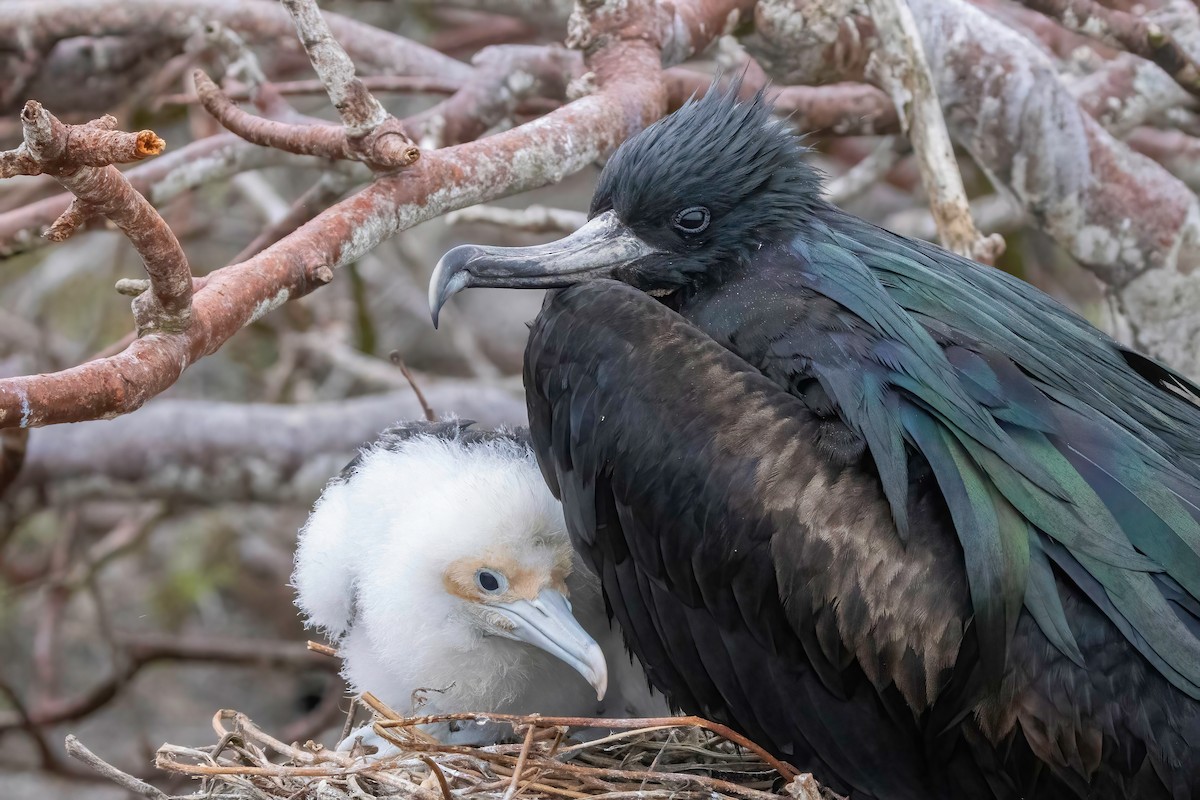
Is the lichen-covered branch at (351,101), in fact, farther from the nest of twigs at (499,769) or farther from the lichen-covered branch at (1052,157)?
the lichen-covered branch at (1052,157)

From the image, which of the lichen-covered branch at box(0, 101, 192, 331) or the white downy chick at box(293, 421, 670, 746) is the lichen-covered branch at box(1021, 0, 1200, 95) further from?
the lichen-covered branch at box(0, 101, 192, 331)

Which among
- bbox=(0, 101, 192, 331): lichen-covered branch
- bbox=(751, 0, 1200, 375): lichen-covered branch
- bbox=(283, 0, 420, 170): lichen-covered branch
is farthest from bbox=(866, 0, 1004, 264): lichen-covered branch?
bbox=(0, 101, 192, 331): lichen-covered branch

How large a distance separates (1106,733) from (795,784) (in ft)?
1.35

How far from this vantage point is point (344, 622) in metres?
2.76

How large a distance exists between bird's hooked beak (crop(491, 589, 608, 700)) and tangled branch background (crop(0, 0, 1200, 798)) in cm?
64

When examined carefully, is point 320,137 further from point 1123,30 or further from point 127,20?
point 1123,30

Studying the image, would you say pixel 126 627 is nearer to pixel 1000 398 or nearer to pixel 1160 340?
pixel 1160 340

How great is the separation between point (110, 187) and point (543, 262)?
0.88m

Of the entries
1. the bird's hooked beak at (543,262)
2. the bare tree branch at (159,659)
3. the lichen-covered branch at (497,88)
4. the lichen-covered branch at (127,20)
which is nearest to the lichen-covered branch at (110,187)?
the bird's hooked beak at (543,262)

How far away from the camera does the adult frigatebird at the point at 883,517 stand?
1.96 meters

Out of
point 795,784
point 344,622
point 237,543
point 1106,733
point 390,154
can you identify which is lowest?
point 237,543

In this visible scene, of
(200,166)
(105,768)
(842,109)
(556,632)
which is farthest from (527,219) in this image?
(105,768)

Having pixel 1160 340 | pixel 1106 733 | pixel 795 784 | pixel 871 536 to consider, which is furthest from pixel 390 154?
pixel 1160 340

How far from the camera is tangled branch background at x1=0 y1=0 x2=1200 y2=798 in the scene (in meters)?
2.41
